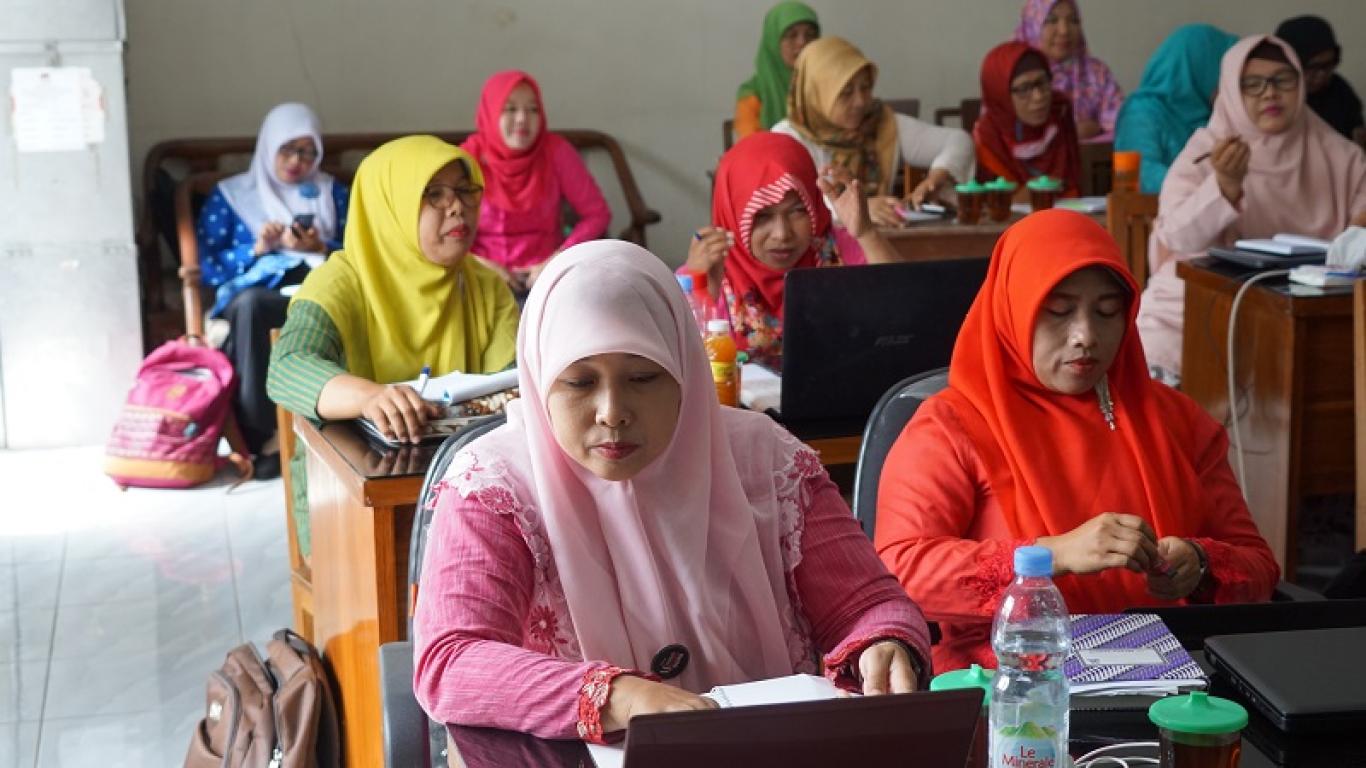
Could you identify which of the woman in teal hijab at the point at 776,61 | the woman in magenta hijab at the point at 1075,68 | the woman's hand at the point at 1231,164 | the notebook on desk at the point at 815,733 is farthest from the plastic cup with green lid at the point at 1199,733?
the woman in magenta hijab at the point at 1075,68

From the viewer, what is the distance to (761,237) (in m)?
3.37

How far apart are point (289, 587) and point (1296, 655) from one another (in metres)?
2.83

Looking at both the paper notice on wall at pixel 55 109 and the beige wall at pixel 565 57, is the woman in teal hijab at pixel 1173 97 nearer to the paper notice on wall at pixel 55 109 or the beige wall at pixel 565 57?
the beige wall at pixel 565 57

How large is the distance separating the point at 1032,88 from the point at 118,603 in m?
3.64

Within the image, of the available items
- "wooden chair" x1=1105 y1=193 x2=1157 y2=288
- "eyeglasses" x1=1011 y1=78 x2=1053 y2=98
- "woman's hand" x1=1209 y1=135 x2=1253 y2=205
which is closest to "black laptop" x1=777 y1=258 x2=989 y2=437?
"woman's hand" x1=1209 y1=135 x2=1253 y2=205

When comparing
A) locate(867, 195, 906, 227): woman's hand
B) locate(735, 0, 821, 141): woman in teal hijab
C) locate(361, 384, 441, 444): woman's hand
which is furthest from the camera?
locate(735, 0, 821, 141): woman in teal hijab

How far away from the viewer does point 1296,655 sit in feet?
4.78

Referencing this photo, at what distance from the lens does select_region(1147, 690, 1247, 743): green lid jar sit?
52.4 inches

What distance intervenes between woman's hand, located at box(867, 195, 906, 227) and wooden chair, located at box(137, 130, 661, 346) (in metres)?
1.61

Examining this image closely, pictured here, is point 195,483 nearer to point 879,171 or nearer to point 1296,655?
point 879,171

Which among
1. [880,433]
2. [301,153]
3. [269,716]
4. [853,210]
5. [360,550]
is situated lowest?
[269,716]

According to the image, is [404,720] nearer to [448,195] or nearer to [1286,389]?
[448,195]

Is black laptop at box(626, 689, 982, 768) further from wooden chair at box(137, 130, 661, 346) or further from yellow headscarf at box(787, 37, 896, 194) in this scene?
wooden chair at box(137, 130, 661, 346)

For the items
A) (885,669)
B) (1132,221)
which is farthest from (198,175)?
(885,669)
